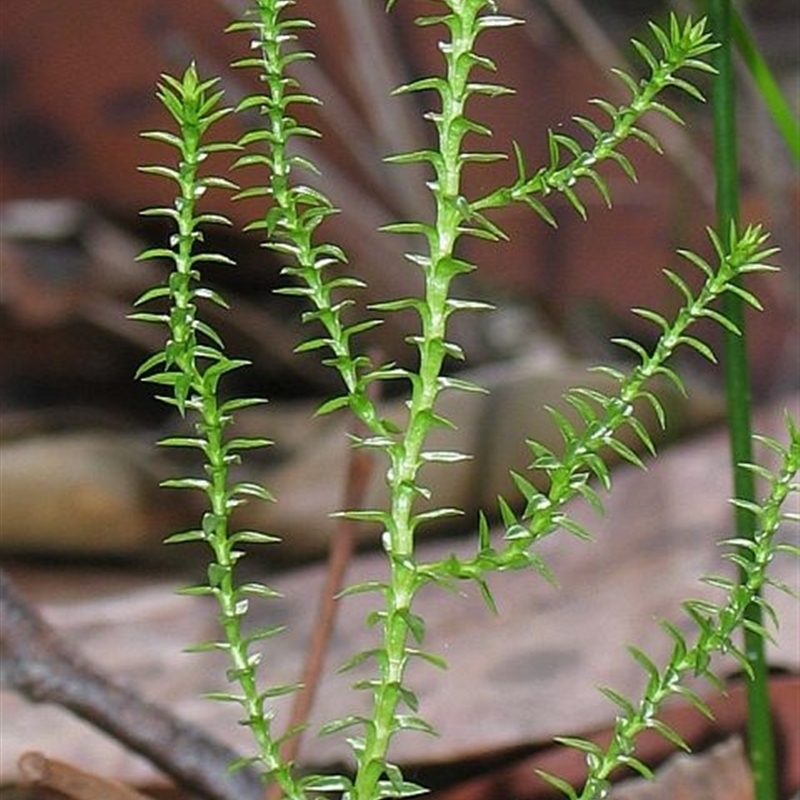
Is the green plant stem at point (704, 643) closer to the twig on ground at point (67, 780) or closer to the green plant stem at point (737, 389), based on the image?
the green plant stem at point (737, 389)

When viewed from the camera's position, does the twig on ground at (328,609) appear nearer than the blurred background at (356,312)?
Yes

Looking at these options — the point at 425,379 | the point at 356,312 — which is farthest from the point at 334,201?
the point at 425,379

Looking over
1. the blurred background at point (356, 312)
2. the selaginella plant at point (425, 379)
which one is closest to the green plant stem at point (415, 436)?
the selaginella plant at point (425, 379)

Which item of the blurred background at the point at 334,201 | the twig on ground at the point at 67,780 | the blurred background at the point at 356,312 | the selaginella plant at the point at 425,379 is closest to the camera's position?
the selaginella plant at the point at 425,379

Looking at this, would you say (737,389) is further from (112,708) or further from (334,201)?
(334,201)

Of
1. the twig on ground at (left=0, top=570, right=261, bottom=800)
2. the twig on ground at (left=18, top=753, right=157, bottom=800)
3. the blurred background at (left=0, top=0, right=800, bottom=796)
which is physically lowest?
the twig on ground at (left=18, top=753, right=157, bottom=800)

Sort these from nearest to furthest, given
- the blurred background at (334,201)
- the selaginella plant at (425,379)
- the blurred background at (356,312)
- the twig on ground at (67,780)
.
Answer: the selaginella plant at (425,379) → the twig on ground at (67,780) → the blurred background at (356,312) → the blurred background at (334,201)

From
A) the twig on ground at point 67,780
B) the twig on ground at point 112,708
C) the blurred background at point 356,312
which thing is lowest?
the twig on ground at point 67,780

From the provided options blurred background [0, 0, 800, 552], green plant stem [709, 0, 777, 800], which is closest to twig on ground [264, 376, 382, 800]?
green plant stem [709, 0, 777, 800]

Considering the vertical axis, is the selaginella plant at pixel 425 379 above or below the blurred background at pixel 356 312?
below

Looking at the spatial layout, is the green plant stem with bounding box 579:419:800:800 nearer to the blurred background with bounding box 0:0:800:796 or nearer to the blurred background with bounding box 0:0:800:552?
the blurred background with bounding box 0:0:800:796
